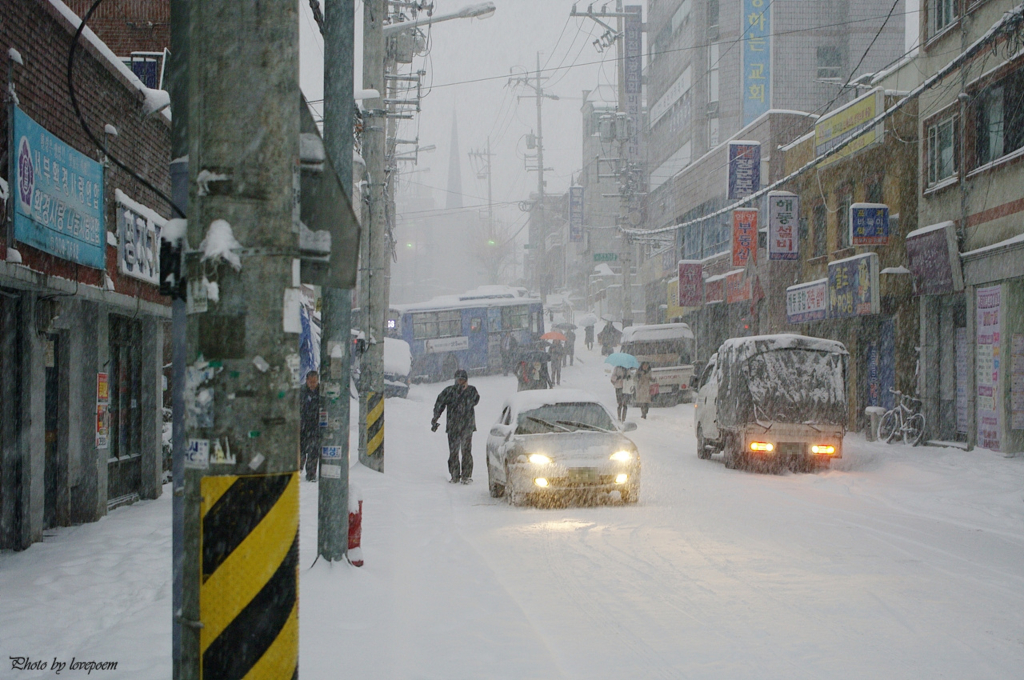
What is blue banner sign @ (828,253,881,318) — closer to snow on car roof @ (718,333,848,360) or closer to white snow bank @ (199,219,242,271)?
snow on car roof @ (718,333,848,360)

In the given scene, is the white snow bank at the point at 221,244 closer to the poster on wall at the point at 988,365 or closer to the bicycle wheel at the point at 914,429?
the poster on wall at the point at 988,365

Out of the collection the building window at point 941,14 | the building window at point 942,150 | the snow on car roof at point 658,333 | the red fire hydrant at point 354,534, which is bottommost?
the red fire hydrant at point 354,534

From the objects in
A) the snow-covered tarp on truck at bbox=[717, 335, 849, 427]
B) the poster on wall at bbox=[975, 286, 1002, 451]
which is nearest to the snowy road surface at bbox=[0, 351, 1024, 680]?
the snow-covered tarp on truck at bbox=[717, 335, 849, 427]

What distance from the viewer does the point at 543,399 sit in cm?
1398

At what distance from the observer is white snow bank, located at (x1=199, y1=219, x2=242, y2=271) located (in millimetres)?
3045

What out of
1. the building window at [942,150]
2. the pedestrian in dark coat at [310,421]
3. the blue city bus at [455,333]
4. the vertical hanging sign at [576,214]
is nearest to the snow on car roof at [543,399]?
the pedestrian in dark coat at [310,421]

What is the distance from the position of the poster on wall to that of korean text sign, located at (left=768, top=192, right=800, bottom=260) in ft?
29.6

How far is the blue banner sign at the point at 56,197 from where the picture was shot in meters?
9.15

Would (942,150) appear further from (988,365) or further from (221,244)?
(221,244)

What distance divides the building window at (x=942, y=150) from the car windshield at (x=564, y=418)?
11502mm

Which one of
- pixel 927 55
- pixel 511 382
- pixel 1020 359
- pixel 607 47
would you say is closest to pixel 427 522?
pixel 1020 359

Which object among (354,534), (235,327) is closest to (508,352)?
(354,534)

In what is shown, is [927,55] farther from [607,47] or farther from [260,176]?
[607,47]

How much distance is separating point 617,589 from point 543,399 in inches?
254
